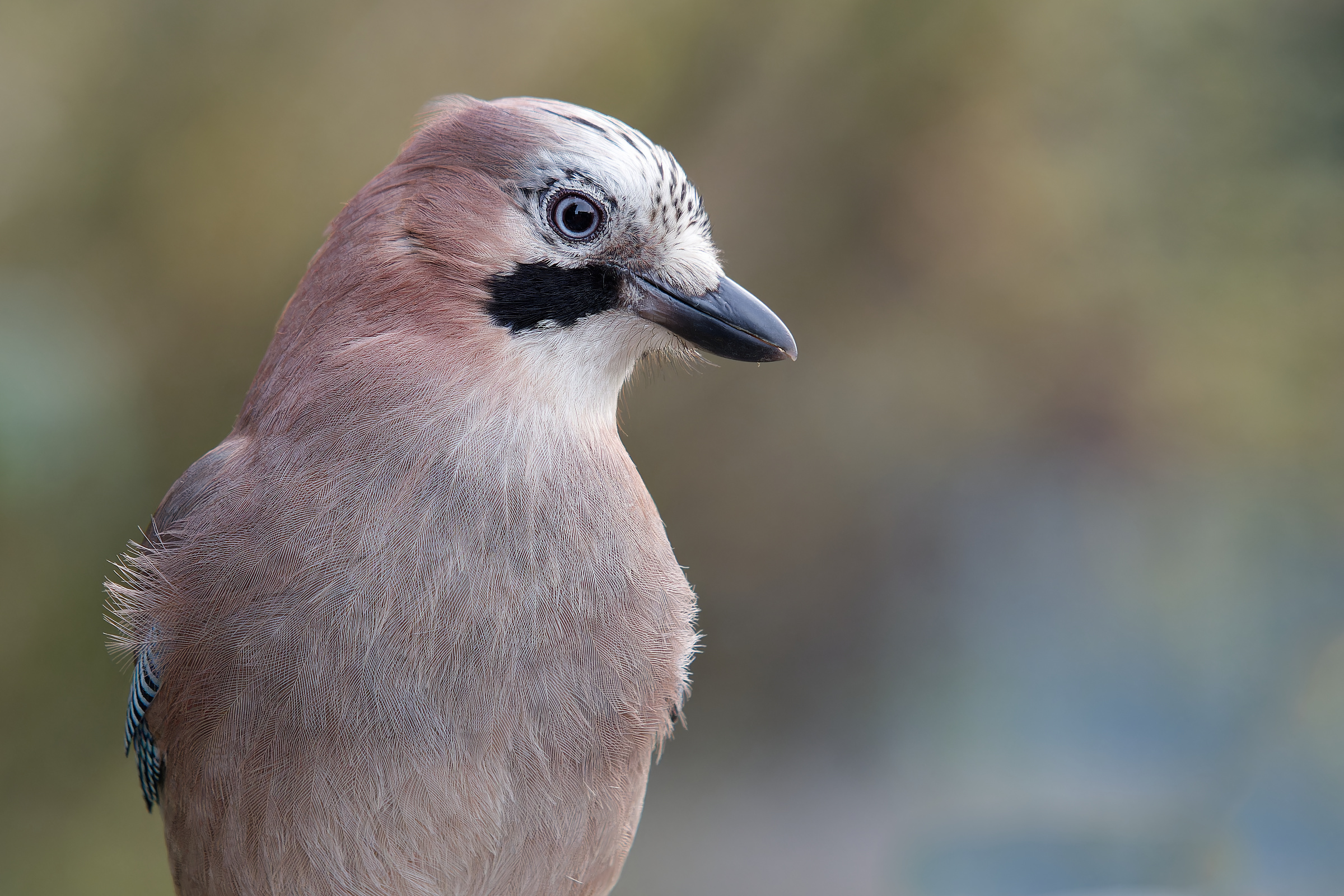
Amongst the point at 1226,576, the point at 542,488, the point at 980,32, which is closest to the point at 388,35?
the point at 980,32

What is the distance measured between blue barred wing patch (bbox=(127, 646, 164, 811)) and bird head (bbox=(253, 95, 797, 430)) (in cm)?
56

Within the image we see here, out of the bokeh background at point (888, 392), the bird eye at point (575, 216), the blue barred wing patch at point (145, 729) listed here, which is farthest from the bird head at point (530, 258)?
the bokeh background at point (888, 392)

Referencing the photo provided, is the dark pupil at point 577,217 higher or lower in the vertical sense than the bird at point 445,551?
A: higher

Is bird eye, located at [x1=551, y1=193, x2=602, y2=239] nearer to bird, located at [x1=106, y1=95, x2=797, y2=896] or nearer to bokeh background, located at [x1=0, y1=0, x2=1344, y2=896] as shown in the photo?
bird, located at [x1=106, y1=95, x2=797, y2=896]

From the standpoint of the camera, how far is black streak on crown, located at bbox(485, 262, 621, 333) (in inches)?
70.6

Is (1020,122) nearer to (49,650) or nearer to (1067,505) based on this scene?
(1067,505)

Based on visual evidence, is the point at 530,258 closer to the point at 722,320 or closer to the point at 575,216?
the point at 575,216

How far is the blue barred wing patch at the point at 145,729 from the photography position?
194cm

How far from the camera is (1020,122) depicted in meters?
4.35

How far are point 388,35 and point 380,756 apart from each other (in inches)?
113

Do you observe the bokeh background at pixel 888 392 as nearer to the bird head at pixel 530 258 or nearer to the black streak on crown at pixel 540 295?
the bird head at pixel 530 258

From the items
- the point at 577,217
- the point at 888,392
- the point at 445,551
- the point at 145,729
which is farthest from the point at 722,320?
the point at 888,392

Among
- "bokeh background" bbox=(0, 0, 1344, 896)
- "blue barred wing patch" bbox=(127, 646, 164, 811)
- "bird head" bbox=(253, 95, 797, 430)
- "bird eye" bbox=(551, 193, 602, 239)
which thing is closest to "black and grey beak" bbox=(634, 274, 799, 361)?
"bird head" bbox=(253, 95, 797, 430)

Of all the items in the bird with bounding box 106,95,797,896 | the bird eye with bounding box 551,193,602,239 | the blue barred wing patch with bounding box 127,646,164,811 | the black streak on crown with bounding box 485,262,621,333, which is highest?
the bird eye with bounding box 551,193,602,239
